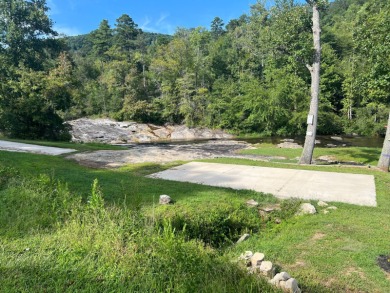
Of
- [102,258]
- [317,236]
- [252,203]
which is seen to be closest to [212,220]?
[252,203]

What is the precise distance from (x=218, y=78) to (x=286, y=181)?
3451 cm

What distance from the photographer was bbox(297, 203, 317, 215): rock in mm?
5047

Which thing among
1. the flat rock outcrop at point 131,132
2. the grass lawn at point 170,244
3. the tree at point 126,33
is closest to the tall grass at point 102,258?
the grass lawn at point 170,244

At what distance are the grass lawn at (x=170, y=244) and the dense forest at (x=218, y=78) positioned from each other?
7.41 metres

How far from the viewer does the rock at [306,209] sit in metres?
5.05

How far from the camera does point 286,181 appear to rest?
7.38 m

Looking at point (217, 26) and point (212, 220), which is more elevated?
point (217, 26)

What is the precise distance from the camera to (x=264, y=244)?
3916mm

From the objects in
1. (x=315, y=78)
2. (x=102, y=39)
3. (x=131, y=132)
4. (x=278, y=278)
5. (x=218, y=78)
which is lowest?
(x=278, y=278)

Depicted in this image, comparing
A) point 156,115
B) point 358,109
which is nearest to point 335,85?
point 358,109

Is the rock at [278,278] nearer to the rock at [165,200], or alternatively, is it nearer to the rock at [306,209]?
the rock at [306,209]

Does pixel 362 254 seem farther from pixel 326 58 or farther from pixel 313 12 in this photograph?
pixel 326 58

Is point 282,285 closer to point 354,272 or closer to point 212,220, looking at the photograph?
point 354,272

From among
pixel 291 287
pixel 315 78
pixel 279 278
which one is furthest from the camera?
pixel 315 78
